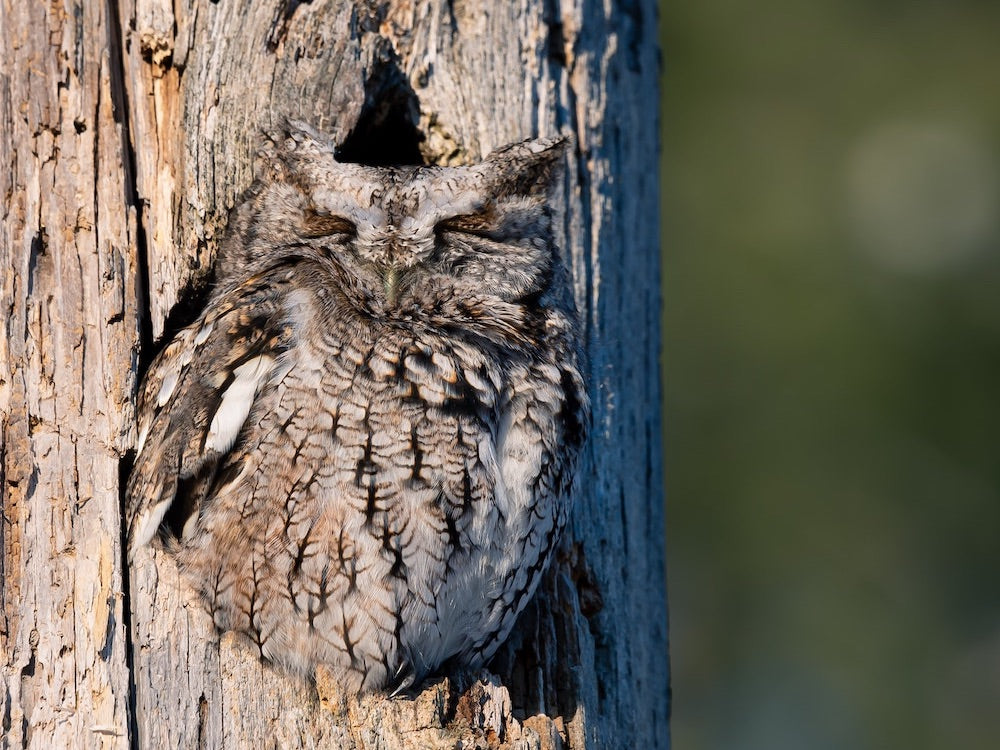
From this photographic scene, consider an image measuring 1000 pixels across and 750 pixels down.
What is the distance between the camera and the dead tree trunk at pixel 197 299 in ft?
7.63

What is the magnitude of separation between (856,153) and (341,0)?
4715 millimetres

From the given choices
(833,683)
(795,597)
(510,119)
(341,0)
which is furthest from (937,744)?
(341,0)

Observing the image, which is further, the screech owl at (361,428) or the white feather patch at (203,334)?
the white feather patch at (203,334)

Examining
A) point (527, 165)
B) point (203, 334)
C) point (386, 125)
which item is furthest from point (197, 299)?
point (527, 165)

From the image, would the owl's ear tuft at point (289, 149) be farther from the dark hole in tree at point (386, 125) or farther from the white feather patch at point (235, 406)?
the white feather patch at point (235, 406)

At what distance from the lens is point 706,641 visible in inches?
290

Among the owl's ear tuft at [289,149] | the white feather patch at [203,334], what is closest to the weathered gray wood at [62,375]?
the white feather patch at [203,334]

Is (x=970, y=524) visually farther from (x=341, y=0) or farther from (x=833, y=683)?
(x=341, y=0)

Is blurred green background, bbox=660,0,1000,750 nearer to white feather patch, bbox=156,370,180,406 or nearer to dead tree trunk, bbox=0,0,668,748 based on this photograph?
dead tree trunk, bbox=0,0,668,748

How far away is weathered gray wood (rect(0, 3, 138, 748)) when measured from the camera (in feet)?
7.45

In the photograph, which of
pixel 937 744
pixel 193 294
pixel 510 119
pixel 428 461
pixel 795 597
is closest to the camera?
pixel 428 461

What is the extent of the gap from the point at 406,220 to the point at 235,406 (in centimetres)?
57

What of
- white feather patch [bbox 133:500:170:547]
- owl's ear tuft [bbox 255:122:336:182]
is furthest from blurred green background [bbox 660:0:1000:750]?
white feather patch [bbox 133:500:170:547]

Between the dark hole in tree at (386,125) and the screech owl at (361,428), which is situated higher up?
the dark hole in tree at (386,125)
